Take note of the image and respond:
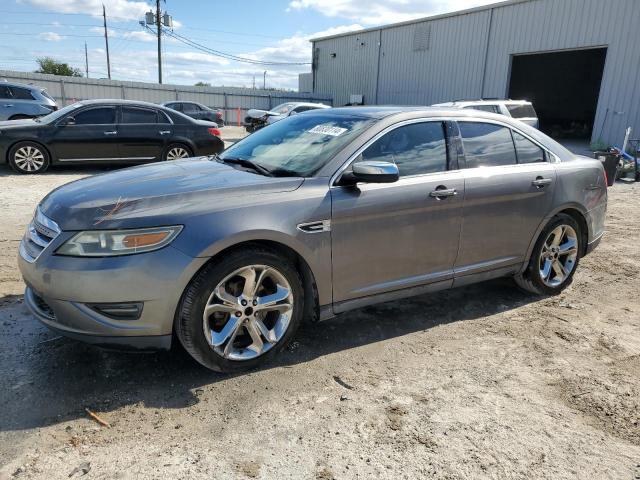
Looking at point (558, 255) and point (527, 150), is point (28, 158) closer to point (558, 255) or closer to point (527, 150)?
point (527, 150)

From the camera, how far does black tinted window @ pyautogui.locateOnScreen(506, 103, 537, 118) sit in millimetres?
13586

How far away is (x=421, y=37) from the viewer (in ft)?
87.2

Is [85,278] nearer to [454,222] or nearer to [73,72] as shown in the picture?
[454,222]

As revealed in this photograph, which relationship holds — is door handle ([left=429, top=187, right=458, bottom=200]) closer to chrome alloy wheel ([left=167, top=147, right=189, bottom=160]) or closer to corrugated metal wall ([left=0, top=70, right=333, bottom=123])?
chrome alloy wheel ([left=167, top=147, right=189, bottom=160])

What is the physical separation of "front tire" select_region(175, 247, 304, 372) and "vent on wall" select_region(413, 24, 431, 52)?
85.8 feet

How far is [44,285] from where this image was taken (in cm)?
273

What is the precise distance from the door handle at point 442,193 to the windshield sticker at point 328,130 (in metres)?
0.78

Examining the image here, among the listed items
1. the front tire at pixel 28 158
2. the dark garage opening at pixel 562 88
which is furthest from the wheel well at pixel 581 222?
the dark garage opening at pixel 562 88

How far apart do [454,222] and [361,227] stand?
0.84 metres

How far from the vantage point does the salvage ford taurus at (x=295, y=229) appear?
8.85ft

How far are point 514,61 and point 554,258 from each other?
23467 mm

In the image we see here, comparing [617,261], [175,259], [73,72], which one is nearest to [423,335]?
[175,259]

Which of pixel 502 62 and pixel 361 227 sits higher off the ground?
pixel 502 62

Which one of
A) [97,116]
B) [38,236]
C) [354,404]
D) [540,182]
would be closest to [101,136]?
[97,116]
